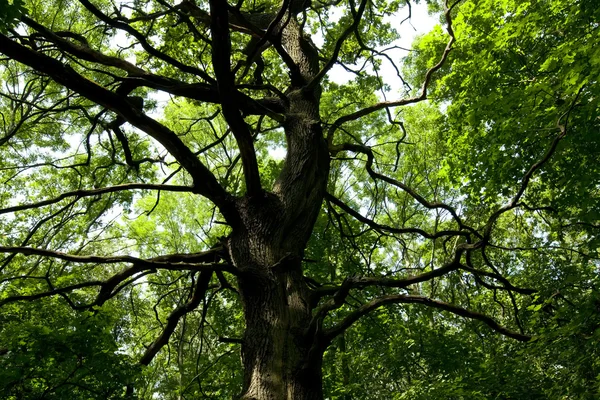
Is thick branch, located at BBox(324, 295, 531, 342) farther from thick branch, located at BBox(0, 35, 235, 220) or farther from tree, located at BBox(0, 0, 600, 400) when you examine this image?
thick branch, located at BBox(0, 35, 235, 220)

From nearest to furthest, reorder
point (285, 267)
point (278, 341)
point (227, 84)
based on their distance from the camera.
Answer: point (227, 84) < point (278, 341) < point (285, 267)

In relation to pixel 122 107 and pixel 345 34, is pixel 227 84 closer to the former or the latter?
Result: pixel 122 107

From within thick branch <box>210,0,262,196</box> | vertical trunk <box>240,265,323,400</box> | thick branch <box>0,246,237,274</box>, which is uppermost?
thick branch <box>210,0,262,196</box>

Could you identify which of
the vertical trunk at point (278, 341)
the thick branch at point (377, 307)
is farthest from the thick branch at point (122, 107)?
the thick branch at point (377, 307)

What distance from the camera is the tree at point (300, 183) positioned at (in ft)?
9.14

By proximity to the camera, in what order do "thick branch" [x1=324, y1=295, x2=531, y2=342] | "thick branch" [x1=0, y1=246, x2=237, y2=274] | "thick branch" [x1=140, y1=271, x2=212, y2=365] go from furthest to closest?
"thick branch" [x1=140, y1=271, x2=212, y2=365] < "thick branch" [x1=324, y1=295, x2=531, y2=342] < "thick branch" [x1=0, y1=246, x2=237, y2=274]

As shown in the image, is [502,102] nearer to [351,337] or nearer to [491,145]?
[491,145]

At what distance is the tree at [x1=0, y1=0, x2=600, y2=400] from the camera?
2.79 metres

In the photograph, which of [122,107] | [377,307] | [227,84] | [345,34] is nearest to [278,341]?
→ [377,307]

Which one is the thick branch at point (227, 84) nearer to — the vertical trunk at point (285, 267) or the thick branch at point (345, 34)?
the vertical trunk at point (285, 267)

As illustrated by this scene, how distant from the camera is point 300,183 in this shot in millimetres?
3520

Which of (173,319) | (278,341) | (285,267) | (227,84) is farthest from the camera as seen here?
(173,319)

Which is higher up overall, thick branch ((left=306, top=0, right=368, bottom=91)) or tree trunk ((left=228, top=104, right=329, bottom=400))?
thick branch ((left=306, top=0, right=368, bottom=91))

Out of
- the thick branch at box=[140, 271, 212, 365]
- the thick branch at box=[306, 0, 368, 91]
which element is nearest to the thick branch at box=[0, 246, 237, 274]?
the thick branch at box=[140, 271, 212, 365]
